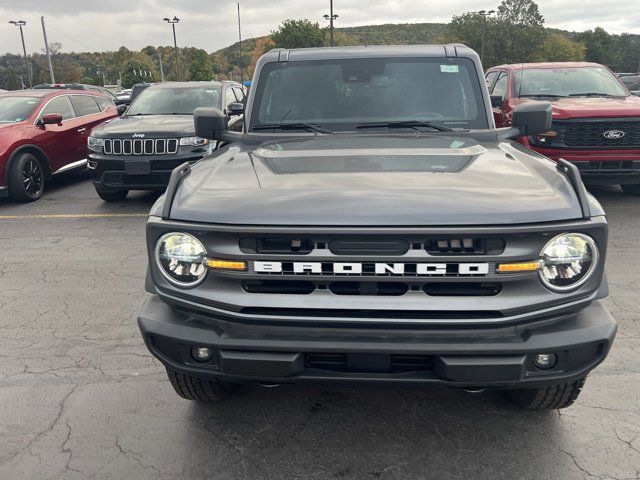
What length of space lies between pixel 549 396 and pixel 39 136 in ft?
27.8

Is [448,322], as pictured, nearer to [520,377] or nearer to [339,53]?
[520,377]

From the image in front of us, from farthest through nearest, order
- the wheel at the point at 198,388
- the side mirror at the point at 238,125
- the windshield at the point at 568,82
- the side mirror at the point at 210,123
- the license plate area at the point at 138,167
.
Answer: the windshield at the point at 568,82 → the license plate area at the point at 138,167 → the side mirror at the point at 238,125 → the side mirror at the point at 210,123 → the wheel at the point at 198,388

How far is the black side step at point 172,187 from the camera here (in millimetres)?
2393

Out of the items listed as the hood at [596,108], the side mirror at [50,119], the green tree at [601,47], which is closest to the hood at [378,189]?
the hood at [596,108]

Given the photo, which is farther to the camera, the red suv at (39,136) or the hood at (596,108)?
the red suv at (39,136)

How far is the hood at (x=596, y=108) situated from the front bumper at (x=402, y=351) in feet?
18.5

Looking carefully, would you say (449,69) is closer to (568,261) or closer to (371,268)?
(568,261)

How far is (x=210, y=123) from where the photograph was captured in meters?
3.72

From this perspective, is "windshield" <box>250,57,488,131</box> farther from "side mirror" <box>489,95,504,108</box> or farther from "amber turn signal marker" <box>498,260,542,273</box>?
"side mirror" <box>489,95,504,108</box>

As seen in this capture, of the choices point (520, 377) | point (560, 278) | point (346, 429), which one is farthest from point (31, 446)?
point (560, 278)

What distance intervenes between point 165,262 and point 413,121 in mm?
1849

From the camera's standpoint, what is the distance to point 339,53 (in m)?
3.91

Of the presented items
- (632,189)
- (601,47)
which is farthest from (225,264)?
(601,47)

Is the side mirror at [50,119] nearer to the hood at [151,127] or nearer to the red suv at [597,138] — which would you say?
the hood at [151,127]
